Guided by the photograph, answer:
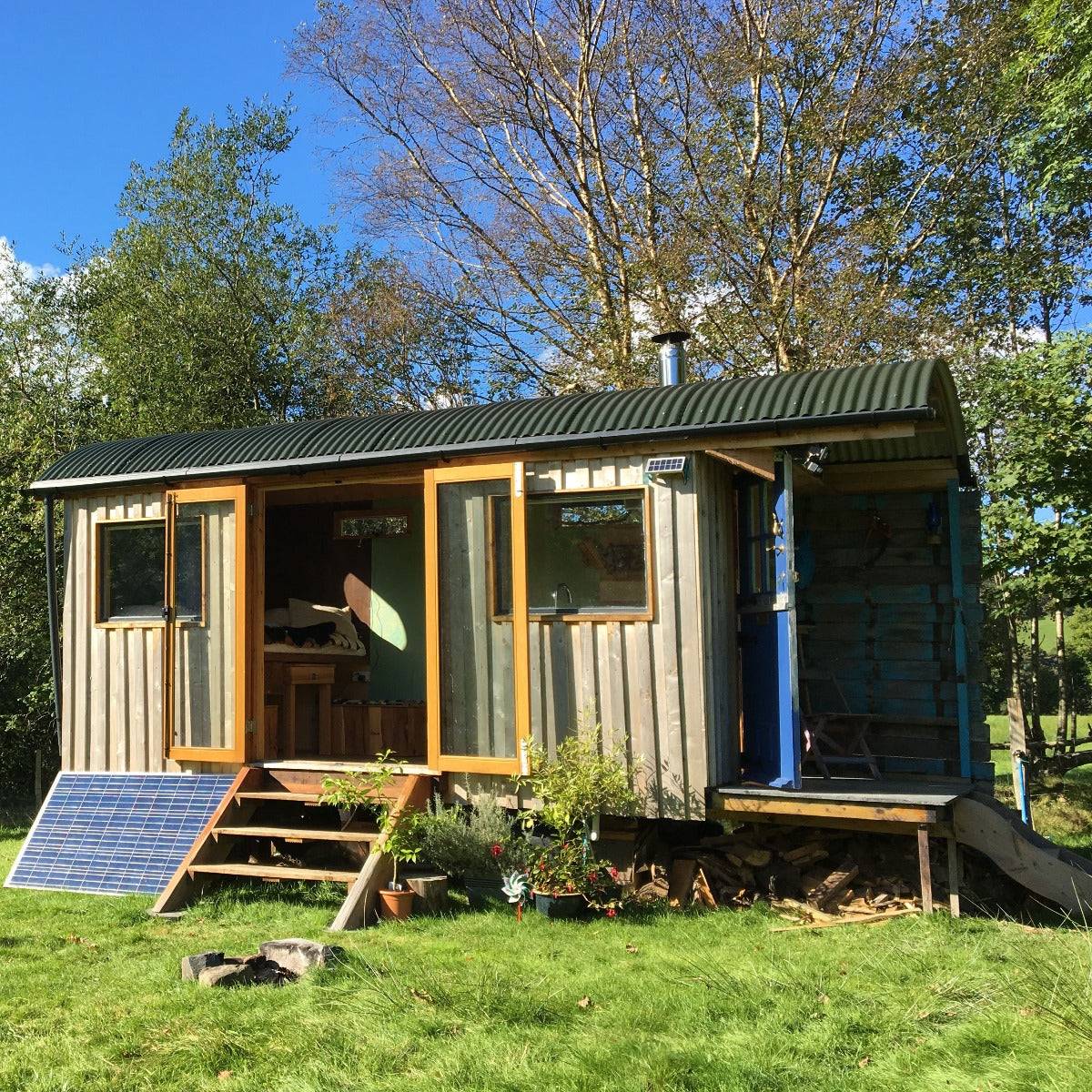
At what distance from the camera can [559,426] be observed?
22.2ft

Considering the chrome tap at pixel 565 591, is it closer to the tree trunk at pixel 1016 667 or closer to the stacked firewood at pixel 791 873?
the stacked firewood at pixel 791 873

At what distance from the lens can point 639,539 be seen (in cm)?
664

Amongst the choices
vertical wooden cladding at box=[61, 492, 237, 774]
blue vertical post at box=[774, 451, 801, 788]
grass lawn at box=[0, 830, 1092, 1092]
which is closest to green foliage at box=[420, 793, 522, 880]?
grass lawn at box=[0, 830, 1092, 1092]

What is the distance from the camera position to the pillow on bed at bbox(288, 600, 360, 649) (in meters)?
9.41

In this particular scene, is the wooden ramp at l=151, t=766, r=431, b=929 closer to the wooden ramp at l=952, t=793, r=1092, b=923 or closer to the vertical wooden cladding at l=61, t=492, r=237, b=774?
the vertical wooden cladding at l=61, t=492, r=237, b=774

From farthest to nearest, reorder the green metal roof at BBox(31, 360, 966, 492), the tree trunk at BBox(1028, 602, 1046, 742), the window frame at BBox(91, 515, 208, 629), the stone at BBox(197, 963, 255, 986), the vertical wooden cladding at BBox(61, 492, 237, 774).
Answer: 1. the tree trunk at BBox(1028, 602, 1046, 742)
2. the vertical wooden cladding at BBox(61, 492, 237, 774)
3. the window frame at BBox(91, 515, 208, 629)
4. the green metal roof at BBox(31, 360, 966, 492)
5. the stone at BBox(197, 963, 255, 986)

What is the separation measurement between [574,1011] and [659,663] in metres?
2.42

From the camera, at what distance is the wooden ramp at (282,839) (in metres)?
6.50

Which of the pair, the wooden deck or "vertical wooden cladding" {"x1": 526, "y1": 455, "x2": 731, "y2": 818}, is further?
"vertical wooden cladding" {"x1": 526, "y1": 455, "x2": 731, "y2": 818}

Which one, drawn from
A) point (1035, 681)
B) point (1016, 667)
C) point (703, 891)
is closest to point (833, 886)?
point (703, 891)

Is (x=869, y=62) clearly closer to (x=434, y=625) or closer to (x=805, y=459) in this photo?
(x=805, y=459)

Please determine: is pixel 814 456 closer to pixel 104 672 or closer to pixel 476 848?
pixel 476 848

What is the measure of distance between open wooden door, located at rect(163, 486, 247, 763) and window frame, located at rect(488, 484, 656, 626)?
183 cm

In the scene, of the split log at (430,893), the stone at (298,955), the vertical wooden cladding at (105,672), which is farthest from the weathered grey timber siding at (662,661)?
the vertical wooden cladding at (105,672)
